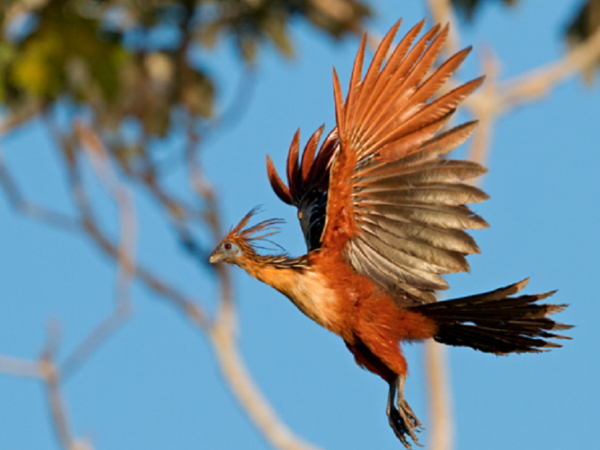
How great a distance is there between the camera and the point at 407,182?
3.30 meters

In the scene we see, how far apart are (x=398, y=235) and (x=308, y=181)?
1.77ft

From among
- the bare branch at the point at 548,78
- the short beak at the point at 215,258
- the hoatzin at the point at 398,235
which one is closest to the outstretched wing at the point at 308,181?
the hoatzin at the point at 398,235

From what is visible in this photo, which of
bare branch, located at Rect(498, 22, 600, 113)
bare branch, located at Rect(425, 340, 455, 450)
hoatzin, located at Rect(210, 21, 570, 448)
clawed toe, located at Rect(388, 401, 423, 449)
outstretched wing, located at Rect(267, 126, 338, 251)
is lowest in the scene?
clawed toe, located at Rect(388, 401, 423, 449)

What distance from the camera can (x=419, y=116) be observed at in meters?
3.26

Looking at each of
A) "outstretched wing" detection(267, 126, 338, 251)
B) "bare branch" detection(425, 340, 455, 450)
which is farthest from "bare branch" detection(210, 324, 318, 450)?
"outstretched wing" detection(267, 126, 338, 251)

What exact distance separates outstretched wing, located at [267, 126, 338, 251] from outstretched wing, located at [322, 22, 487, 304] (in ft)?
0.99

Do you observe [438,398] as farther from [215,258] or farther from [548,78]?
[215,258]

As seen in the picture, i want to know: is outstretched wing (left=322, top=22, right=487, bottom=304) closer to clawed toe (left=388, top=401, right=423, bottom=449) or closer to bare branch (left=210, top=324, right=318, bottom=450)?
clawed toe (left=388, top=401, right=423, bottom=449)

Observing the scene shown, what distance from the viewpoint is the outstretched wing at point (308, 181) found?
140 inches

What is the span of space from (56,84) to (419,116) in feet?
21.9

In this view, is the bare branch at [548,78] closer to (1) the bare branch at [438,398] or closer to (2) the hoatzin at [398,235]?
(1) the bare branch at [438,398]

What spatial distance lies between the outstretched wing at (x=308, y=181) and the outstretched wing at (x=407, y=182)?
300 mm

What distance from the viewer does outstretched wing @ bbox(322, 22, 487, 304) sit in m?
3.21

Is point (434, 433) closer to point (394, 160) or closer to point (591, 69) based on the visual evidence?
point (591, 69)
